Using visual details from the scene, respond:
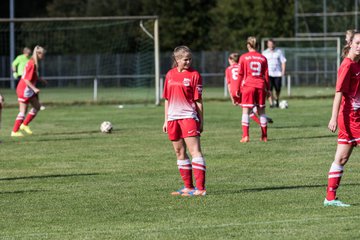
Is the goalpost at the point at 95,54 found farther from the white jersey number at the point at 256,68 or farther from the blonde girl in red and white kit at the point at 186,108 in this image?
the blonde girl in red and white kit at the point at 186,108

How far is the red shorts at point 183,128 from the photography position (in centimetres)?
1052

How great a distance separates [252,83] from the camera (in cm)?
1739

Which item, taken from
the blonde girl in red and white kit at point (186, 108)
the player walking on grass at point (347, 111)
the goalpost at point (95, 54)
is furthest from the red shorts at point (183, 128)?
the goalpost at point (95, 54)

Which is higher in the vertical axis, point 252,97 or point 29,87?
point 29,87

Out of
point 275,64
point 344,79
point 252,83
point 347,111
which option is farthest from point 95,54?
point 344,79

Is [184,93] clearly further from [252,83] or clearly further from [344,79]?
[252,83]

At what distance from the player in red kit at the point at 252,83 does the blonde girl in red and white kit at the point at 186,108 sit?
6671 mm

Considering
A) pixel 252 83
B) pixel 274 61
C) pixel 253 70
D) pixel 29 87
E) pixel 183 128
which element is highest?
pixel 274 61

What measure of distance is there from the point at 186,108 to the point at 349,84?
203cm

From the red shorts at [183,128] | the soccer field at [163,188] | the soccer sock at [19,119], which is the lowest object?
the soccer field at [163,188]

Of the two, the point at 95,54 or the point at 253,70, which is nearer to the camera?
the point at 253,70

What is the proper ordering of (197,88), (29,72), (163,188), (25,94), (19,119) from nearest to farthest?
(197,88), (163,188), (29,72), (25,94), (19,119)

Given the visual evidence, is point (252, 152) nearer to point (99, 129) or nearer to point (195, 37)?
point (99, 129)

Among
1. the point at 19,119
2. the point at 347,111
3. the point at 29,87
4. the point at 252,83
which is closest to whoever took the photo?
the point at 347,111
